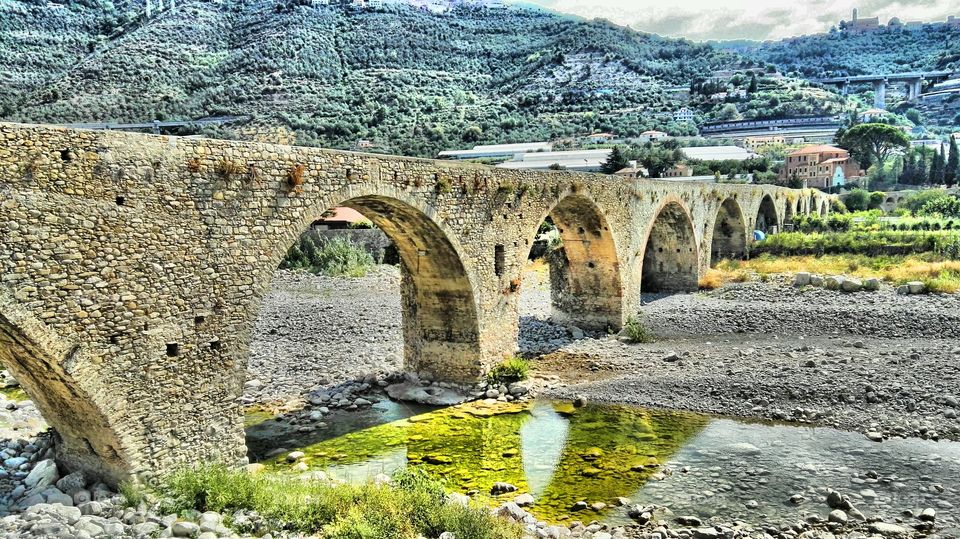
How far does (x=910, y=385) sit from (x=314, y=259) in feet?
75.6

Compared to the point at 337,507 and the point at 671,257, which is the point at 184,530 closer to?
the point at 337,507

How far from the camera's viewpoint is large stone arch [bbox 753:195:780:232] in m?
37.1

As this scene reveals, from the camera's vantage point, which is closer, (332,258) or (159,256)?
(159,256)

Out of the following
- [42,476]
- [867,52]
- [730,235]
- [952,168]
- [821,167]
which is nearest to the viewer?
[42,476]

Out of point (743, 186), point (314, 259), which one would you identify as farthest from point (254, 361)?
point (743, 186)

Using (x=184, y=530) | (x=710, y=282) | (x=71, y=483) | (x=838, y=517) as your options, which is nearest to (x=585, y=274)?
(x=710, y=282)

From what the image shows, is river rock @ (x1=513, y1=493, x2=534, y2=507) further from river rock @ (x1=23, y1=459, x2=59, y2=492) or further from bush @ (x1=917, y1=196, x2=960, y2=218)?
bush @ (x1=917, y1=196, x2=960, y2=218)

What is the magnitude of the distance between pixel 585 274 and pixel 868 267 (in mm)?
13541

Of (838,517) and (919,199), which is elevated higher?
(919,199)

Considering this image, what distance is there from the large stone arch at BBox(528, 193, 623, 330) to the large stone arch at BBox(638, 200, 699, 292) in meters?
6.18

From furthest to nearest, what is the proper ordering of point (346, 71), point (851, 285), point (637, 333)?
point (346, 71) → point (851, 285) → point (637, 333)

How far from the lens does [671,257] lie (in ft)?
83.6

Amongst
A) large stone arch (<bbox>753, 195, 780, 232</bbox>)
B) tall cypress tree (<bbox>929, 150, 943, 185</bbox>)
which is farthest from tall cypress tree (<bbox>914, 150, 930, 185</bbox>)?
large stone arch (<bbox>753, 195, 780, 232</bbox>)

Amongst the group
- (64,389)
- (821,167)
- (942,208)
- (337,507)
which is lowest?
(337,507)
